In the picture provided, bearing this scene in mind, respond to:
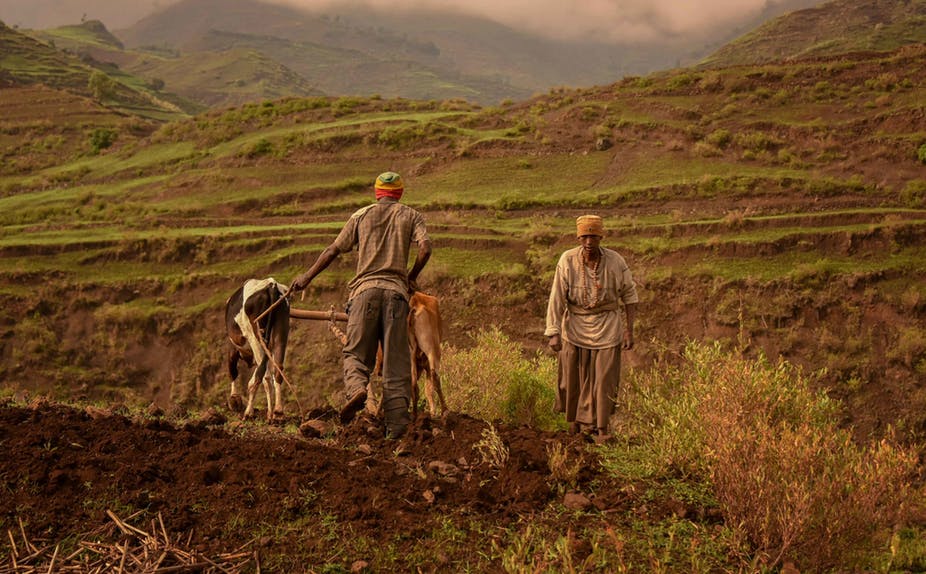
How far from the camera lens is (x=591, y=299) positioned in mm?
7727

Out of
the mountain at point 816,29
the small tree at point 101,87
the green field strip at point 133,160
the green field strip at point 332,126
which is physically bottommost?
the green field strip at point 133,160

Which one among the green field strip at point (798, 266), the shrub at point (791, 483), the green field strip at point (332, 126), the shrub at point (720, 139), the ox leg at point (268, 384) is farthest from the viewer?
the green field strip at point (332, 126)

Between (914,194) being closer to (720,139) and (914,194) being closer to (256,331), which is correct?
(720,139)

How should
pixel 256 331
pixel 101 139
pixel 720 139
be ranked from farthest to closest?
pixel 101 139 < pixel 720 139 < pixel 256 331

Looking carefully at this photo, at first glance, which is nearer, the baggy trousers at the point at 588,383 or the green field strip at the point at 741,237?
the baggy trousers at the point at 588,383

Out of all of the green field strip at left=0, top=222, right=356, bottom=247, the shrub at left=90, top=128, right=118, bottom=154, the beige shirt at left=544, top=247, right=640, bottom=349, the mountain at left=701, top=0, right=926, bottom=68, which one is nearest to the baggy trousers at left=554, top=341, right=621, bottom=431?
the beige shirt at left=544, top=247, right=640, bottom=349

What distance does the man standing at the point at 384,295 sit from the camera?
6.75 meters

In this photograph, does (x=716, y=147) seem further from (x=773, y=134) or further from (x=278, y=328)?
(x=278, y=328)

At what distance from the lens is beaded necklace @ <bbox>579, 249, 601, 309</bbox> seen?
771 cm

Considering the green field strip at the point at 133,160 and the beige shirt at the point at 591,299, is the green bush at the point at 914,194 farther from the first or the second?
the green field strip at the point at 133,160

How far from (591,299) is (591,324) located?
0.90 feet

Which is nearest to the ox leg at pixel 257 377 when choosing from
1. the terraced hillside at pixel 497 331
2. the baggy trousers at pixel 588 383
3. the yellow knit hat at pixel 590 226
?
the terraced hillside at pixel 497 331

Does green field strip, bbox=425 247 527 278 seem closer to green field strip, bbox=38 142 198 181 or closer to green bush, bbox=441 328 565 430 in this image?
green bush, bbox=441 328 565 430

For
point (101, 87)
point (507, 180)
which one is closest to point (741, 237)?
point (507, 180)
